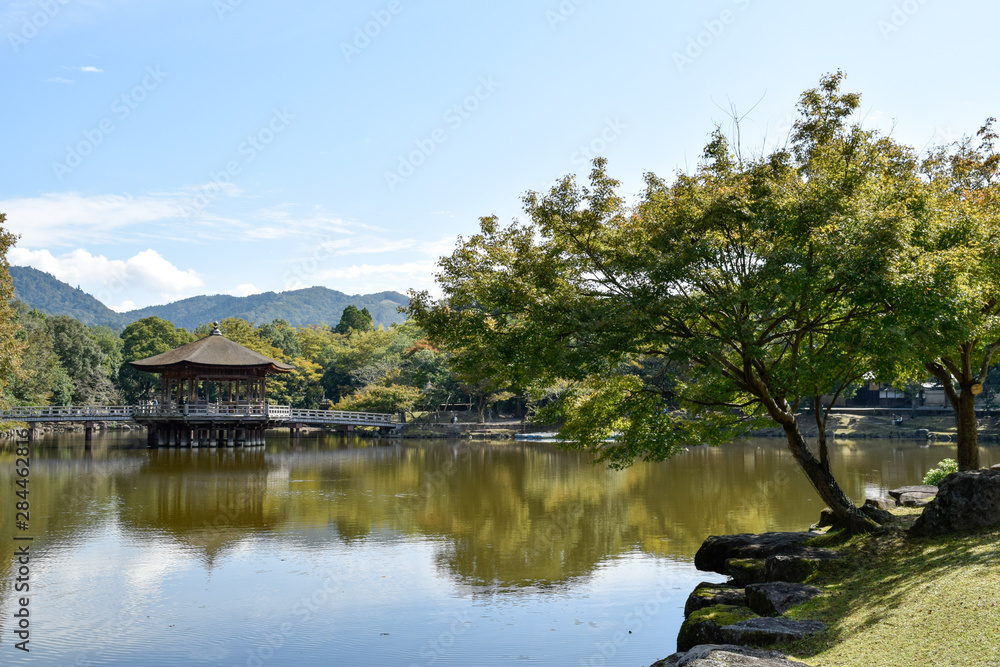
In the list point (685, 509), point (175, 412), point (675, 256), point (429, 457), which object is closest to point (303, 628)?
point (675, 256)

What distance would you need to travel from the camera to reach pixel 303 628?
27.2 ft

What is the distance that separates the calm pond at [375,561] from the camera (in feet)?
25.8

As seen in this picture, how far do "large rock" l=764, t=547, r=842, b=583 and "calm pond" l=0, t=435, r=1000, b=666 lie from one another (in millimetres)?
1265

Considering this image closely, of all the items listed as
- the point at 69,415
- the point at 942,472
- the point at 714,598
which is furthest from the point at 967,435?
the point at 69,415

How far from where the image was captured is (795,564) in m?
7.74

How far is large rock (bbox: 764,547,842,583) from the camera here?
7676 mm

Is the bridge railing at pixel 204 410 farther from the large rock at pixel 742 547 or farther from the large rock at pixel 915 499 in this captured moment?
the large rock at pixel 915 499

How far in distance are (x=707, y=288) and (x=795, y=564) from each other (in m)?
3.14

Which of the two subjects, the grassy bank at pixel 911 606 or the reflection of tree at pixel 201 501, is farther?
the reflection of tree at pixel 201 501

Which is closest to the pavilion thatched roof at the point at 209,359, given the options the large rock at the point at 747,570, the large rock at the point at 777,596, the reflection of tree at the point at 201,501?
the reflection of tree at the point at 201,501

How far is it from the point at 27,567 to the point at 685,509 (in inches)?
469

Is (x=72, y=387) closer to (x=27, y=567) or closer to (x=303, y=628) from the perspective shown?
(x=27, y=567)

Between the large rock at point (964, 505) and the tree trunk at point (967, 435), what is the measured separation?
2.50 meters

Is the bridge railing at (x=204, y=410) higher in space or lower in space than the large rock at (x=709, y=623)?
higher
